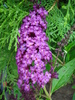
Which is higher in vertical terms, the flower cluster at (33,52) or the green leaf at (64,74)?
the flower cluster at (33,52)

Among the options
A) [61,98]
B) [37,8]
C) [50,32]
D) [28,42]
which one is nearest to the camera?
[28,42]

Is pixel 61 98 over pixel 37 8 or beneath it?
beneath

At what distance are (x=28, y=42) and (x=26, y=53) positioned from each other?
0.17ft

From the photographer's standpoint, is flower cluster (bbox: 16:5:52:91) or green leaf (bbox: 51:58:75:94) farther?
green leaf (bbox: 51:58:75:94)

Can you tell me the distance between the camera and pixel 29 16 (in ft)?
3.57

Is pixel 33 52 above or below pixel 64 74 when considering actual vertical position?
above

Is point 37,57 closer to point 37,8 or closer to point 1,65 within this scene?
point 37,8

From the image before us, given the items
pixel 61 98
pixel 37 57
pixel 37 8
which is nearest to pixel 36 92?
pixel 37 57

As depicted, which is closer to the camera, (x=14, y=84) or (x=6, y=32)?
(x=6, y=32)

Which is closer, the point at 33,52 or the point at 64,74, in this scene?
the point at 33,52

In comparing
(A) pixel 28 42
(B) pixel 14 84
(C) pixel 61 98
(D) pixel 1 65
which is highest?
(A) pixel 28 42

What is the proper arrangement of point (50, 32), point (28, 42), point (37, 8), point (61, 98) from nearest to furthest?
point (28, 42) → point (37, 8) → point (50, 32) → point (61, 98)

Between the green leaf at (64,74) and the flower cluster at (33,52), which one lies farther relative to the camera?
the green leaf at (64,74)

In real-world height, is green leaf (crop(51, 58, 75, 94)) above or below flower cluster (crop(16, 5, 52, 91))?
below
